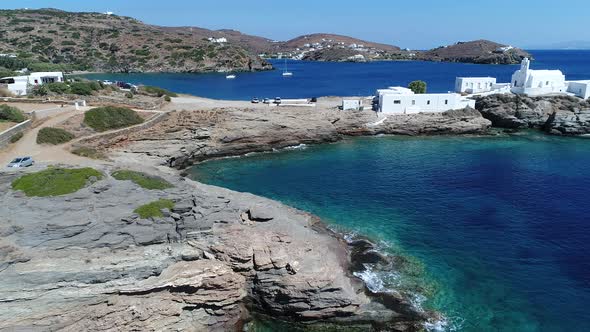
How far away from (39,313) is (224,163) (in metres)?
29.2

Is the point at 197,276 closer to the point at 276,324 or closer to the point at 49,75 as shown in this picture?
the point at 276,324

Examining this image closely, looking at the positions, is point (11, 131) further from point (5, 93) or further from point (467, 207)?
point (467, 207)

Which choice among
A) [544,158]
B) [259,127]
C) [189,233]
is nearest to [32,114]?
[259,127]

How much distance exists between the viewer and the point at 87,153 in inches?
1401

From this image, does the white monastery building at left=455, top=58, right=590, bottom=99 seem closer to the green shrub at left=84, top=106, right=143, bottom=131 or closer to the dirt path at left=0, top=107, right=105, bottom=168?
the green shrub at left=84, top=106, right=143, bottom=131

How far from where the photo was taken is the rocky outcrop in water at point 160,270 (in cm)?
1725

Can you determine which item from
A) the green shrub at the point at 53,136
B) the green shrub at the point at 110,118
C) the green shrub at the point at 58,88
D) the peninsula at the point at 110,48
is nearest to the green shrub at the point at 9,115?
the green shrub at the point at 53,136

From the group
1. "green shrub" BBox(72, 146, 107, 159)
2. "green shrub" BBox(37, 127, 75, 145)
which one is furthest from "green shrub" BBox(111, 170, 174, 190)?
"green shrub" BBox(37, 127, 75, 145)

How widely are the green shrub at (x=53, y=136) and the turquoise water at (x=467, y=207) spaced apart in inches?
490

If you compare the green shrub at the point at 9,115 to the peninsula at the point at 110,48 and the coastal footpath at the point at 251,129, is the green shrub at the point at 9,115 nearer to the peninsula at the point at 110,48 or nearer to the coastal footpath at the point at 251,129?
the coastal footpath at the point at 251,129

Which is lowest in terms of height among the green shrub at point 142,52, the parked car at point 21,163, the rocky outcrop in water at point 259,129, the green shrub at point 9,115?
the rocky outcrop in water at point 259,129

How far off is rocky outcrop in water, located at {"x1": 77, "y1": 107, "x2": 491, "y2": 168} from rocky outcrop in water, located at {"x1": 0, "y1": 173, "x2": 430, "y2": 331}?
20166 mm

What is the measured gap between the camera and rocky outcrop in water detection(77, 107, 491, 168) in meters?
43.8

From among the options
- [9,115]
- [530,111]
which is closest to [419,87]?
[530,111]
